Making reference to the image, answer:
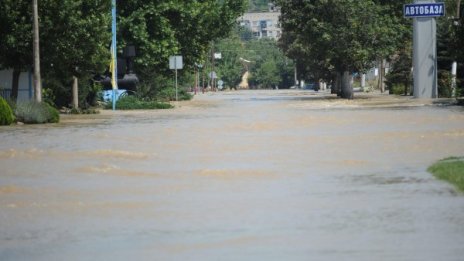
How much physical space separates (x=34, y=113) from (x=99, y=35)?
32.4ft

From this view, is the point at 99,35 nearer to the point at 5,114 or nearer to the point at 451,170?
the point at 5,114

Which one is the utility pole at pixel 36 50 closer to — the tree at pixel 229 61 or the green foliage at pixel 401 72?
the green foliage at pixel 401 72

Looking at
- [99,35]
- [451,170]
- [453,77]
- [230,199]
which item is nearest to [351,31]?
[453,77]

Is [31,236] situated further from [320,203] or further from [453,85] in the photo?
[453,85]

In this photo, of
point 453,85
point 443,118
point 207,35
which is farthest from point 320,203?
point 207,35

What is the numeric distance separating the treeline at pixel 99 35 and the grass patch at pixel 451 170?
27.7 meters

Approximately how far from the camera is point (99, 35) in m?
43.6

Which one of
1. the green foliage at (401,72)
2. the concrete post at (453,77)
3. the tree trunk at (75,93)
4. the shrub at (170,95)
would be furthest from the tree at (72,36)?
the green foliage at (401,72)

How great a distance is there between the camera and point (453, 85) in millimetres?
58875

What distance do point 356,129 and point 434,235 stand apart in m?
18.2

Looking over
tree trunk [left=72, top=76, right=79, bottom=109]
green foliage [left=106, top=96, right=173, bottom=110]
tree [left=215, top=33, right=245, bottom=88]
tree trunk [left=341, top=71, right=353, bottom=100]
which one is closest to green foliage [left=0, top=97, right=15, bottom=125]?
tree trunk [left=72, top=76, right=79, bottom=109]

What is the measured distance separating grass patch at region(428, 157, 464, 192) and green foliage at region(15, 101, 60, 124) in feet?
66.6

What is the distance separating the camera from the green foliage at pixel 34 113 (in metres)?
34.5

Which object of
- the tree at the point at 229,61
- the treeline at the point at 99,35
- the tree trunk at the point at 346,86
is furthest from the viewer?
the tree at the point at 229,61
